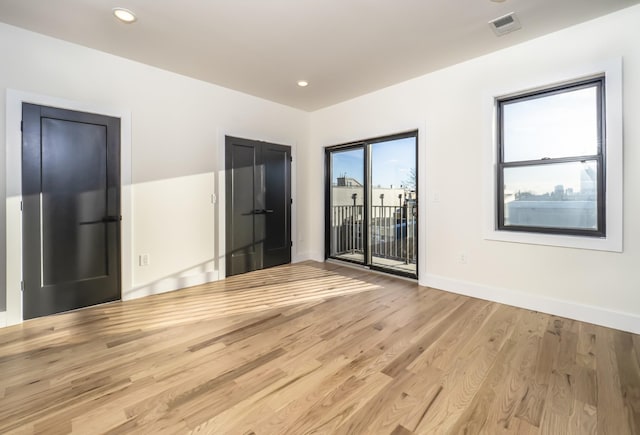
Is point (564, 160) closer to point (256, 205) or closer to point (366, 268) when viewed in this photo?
point (366, 268)

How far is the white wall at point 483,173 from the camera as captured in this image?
8.06ft

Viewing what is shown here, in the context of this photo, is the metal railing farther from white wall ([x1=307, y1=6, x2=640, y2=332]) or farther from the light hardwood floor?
the light hardwood floor

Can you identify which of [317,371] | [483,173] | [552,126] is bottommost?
[317,371]

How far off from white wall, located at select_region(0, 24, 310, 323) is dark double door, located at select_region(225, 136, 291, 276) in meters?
0.22

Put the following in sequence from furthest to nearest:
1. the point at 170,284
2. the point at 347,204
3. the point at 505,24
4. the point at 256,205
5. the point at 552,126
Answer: the point at 347,204 → the point at 256,205 → the point at 170,284 → the point at 552,126 → the point at 505,24

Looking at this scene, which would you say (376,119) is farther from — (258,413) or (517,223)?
(258,413)

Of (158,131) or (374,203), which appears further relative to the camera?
(374,203)

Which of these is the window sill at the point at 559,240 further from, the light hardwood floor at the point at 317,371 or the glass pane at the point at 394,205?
the glass pane at the point at 394,205

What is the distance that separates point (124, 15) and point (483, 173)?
385 cm

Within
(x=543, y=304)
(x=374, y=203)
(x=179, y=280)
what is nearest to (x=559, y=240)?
(x=543, y=304)

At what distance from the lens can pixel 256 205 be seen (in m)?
4.53

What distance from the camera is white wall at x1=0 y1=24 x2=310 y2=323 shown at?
276cm

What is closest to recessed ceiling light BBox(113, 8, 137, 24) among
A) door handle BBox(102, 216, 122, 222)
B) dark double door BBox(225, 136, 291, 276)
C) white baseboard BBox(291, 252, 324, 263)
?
dark double door BBox(225, 136, 291, 276)

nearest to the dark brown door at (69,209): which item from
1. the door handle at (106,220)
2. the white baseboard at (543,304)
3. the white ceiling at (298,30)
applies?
the door handle at (106,220)
